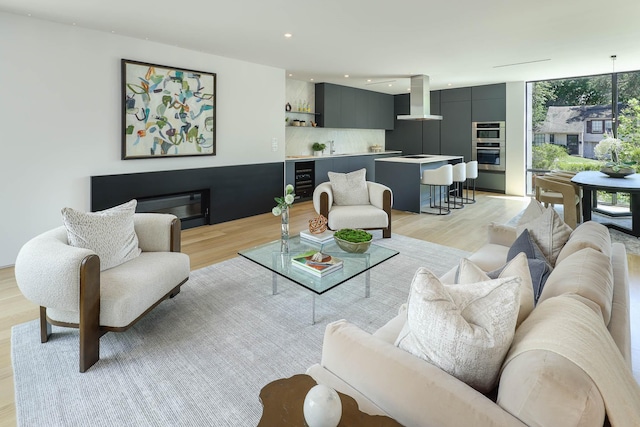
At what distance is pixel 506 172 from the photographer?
8.45 meters

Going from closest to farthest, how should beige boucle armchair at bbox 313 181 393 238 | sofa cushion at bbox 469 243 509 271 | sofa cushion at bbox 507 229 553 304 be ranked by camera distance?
sofa cushion at bbox 507 229 553 304 < sofa cushion at bbox 469 243 509 271 < beige boucle armchair at bbox 313 181 393 238

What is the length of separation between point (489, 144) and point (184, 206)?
7.03 m

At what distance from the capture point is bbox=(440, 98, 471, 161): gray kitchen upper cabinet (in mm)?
8914

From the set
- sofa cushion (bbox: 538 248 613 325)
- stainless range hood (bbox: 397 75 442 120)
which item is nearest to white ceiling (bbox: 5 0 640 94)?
stainless range hood (bbox: 397 75 442 120)

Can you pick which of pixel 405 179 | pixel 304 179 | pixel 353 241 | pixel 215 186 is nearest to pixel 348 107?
pixel 304 179

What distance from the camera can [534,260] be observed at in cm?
185

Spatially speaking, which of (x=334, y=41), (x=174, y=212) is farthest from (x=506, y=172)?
(x=174, y=212)

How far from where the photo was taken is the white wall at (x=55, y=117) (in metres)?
3.72

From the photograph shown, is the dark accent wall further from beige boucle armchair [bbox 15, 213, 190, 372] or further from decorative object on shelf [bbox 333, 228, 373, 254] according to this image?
decorative object on shelf [bbox 333, 228, 373, 254]

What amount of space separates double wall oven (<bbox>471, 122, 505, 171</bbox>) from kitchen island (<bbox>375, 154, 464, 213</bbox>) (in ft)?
7.93

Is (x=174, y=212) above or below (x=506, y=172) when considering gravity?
below

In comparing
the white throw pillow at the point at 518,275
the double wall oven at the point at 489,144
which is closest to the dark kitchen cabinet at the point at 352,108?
the double wall oven at the point at 489,144

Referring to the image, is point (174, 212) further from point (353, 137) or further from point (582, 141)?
point (582, 141)

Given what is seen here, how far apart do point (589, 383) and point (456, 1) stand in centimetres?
360
